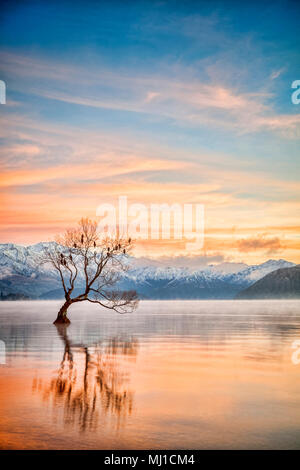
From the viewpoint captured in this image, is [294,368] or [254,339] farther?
[254,339]

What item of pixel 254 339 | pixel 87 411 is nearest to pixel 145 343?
pixel 254 339

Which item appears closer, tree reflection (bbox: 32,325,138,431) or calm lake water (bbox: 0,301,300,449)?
calm lake water (bbox: 0,301,300,449)

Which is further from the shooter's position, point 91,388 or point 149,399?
point 91,388

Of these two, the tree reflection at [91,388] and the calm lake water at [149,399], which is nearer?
the calm lake water at [149,399]

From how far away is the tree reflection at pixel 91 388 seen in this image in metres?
11.1

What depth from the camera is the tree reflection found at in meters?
11.1

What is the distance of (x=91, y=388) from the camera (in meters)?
14.4
